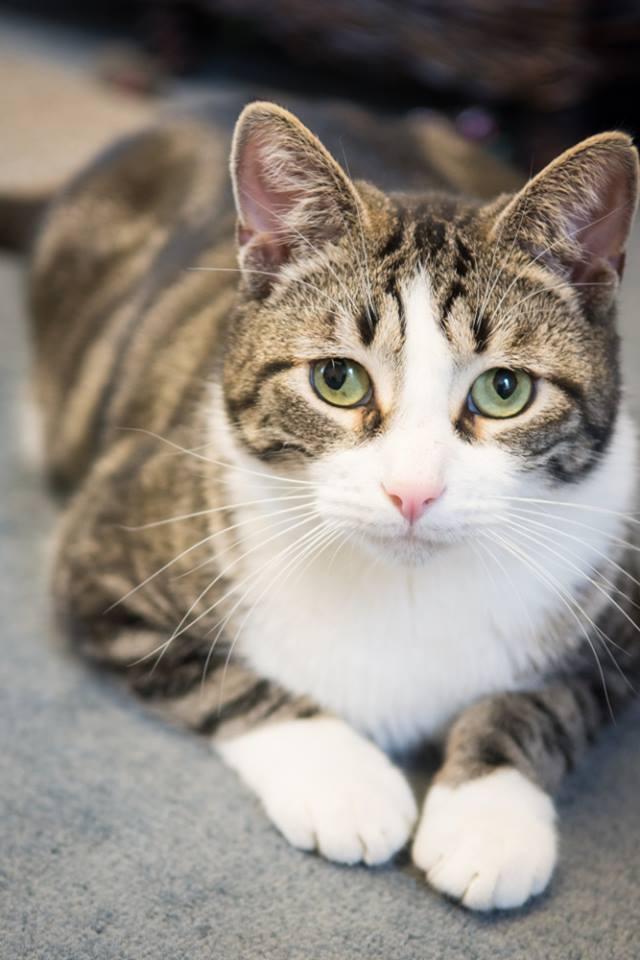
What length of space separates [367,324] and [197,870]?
1.94ft

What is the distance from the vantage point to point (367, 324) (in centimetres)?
107

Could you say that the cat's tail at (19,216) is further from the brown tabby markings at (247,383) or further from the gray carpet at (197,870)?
the gray carpet at (197,870)

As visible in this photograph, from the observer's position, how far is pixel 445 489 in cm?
99

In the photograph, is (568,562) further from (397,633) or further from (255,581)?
(255,581)

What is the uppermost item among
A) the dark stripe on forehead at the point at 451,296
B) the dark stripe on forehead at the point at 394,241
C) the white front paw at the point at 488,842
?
the dark stripe on forehead at the point at 394,241

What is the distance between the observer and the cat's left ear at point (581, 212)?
1.05m

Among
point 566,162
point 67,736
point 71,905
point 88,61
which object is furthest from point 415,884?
point 88,61

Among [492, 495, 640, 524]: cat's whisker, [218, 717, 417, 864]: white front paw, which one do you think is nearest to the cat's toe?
[218, 717, 417, 864]: white front paw

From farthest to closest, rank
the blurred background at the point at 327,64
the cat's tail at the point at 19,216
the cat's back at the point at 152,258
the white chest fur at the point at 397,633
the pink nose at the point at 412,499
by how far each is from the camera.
→ the cat's tail at the point at 19,216 → the blurred background at the point at 327,64 → the cat's back at the point at 152,258 → the white chest fur at the point at 397,633 → the pink nose at the point at 412,499

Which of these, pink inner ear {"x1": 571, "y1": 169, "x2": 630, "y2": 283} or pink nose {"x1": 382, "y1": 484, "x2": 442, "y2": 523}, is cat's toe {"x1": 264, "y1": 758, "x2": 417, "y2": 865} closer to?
pink nose {"x1": 382, "y1": 484, "x2": 442, "y2": 523}

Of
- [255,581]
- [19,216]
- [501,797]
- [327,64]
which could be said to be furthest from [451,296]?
[327,64]

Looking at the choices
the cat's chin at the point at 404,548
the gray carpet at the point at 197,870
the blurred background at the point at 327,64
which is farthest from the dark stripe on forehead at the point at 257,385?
the blurred background at the point at 327,64

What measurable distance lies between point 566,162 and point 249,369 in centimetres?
39

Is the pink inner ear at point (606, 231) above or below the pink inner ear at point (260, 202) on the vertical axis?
above
